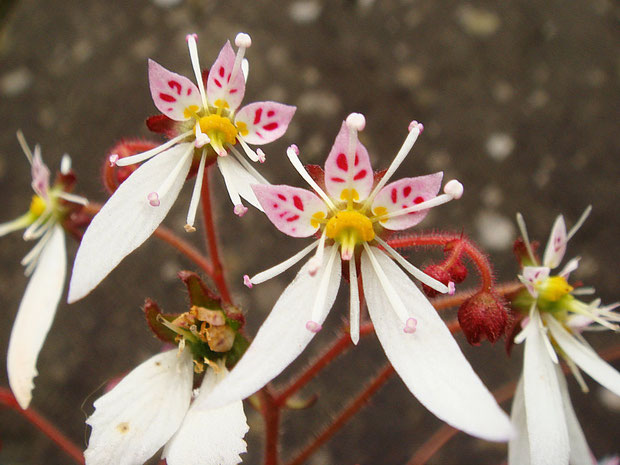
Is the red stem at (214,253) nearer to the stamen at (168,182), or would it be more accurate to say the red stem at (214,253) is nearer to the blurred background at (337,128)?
the stamen at (168,182)

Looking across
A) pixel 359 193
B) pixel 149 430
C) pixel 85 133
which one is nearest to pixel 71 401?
pixel 85 133

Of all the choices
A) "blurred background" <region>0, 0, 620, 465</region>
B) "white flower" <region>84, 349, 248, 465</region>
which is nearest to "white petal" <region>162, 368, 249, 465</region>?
"white flower" <region>84, 349, 248, 465</region>

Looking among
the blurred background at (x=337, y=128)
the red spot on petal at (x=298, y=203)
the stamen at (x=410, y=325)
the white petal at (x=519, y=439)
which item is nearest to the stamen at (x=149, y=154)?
the red spot on petal at (x=298, y=203)

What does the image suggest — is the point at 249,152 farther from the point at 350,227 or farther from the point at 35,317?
the point at 35,317

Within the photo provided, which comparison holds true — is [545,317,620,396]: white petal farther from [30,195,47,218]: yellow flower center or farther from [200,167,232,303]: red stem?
[30,195,47,218]: yellow flower center

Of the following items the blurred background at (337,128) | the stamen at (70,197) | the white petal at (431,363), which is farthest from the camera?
the blurred background at (337,128)

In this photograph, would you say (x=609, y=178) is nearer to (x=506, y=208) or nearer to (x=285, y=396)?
(x=506, y=208)
